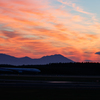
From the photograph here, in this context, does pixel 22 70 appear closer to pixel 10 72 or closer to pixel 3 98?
pixel 10 72

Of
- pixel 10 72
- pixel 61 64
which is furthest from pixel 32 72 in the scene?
pixel 61 64

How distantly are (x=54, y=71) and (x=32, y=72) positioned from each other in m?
27.3

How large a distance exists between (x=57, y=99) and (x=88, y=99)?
395 centimetres

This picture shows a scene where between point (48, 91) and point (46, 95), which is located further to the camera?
point (48, 91)

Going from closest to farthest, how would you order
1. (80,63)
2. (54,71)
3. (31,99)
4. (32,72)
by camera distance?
(31,99), (32,72), (54,71), (80,63)

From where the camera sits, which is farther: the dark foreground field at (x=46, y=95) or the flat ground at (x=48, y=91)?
the flat ground at (x=48, y=91)

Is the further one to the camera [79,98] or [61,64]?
[61,64]

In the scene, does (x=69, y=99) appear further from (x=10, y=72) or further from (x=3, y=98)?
(x=10, y=72)

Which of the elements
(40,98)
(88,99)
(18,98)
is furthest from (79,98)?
(18,98)

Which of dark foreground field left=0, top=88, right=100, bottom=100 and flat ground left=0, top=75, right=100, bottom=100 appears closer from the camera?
dark foreground field left=0, top=88, right=100, bottom=100

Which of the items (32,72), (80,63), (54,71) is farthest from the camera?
(80,63)

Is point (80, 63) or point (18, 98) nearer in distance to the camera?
point (18, 98)

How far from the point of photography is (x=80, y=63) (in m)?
182

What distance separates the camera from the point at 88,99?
23.2m
